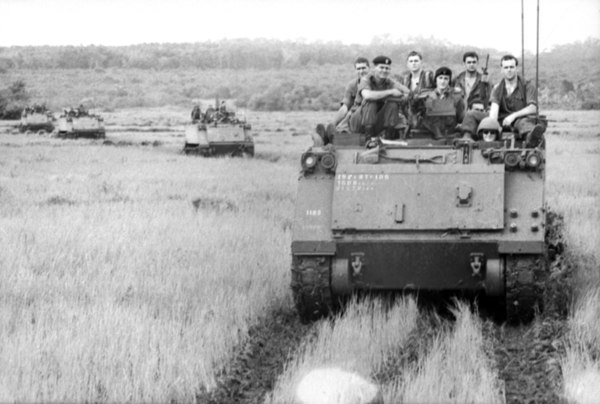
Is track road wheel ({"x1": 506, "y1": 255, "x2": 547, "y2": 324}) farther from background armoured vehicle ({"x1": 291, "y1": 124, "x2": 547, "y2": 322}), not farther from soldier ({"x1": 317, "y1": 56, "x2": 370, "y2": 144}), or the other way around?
soldier ({"x1": 317, "y1": 56, "x2": 370, "y2": 144})

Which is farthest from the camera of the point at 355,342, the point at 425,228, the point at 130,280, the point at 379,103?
the point at 379,103

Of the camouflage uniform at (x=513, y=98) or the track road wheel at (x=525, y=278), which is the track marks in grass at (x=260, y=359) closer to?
the track road wheel at (x=525, y=278)

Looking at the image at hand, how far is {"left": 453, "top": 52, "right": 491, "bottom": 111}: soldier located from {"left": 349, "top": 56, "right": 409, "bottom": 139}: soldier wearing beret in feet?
3.78

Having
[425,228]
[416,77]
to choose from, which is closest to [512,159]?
[425,228]

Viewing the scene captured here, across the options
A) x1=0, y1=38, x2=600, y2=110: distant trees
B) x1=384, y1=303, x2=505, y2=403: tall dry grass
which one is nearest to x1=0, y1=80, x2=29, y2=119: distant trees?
x1=0, y1=38, x2=600, y2=110: distant trees

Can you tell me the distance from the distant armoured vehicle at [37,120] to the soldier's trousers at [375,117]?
2977 centimetres

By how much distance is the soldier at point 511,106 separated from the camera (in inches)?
396

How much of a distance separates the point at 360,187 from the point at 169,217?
22.9 ft

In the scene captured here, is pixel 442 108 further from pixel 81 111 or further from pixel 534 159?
pixel 81 111

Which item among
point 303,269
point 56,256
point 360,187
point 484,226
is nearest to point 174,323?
point 303,269

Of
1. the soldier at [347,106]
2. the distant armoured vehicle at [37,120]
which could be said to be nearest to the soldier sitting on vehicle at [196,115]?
the distant armoured vehicle at [37,120]

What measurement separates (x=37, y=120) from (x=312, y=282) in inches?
1307

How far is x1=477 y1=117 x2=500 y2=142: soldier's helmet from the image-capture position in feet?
31.0

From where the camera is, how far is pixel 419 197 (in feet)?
27.7
